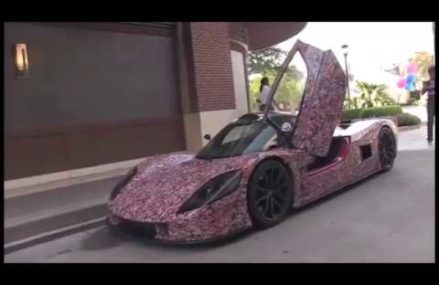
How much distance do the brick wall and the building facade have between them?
0.02 m

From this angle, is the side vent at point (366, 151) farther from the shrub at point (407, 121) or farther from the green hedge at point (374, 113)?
the green hedge at point (374, 113)

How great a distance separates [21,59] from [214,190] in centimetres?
491

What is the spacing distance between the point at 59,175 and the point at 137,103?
2158 millimetres

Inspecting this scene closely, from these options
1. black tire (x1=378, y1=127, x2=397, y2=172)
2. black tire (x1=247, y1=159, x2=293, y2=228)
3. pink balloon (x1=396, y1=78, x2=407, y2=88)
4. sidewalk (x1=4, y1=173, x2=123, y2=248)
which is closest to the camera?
black tire (x1=247, y1=159, x2=293, y2=228)

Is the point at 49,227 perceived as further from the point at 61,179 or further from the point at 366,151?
the point at 366,151

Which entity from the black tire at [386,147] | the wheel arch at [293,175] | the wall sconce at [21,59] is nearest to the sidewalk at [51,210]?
the wall sconce at [21,59]

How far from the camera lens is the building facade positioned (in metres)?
8.59

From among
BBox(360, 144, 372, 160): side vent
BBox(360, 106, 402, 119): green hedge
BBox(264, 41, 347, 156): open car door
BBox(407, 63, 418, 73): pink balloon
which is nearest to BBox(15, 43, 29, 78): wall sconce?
BBox(264, 41, 347, 156): open car door

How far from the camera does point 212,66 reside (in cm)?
1138

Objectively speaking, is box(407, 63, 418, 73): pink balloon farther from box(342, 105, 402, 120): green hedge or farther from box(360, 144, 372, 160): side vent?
box(360, 144, 372, 160): side vent

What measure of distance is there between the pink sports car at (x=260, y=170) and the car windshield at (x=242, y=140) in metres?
0.01

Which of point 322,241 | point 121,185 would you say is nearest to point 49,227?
point 121,185

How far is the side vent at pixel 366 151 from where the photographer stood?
703 cm

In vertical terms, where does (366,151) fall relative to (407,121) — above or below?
above
